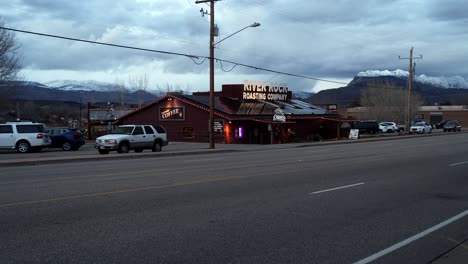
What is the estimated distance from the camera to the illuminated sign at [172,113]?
2025 inches

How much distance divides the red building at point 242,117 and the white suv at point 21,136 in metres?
18.9

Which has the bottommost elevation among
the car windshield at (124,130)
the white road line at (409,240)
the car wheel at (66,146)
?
the white road line at (409,240)

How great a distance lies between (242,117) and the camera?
47.3m

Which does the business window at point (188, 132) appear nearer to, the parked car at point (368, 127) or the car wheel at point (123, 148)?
the car wheel at point (123, 148)

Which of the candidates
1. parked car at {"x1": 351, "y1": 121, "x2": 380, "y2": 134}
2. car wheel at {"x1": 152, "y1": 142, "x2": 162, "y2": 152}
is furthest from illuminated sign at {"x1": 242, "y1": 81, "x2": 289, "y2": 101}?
car wheel at {"x1": 152, "y1": 142, "x2": 162, "y2": 152}

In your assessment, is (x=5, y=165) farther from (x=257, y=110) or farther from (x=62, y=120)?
(x=62, y=120)

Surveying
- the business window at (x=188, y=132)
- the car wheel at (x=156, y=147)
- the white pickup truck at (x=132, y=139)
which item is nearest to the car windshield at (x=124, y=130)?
the white pickup truck at (x=132, y=139)

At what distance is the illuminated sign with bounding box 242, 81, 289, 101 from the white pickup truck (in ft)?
74.2

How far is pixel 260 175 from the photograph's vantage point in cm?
1595

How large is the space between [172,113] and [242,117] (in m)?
8.61

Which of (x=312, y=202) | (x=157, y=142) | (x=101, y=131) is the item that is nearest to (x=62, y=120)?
(x=101, y=131)

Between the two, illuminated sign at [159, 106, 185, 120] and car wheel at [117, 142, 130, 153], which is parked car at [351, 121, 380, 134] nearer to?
illuminated sign at [159, 106, 185, 120]

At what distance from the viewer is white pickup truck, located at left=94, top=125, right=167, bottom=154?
93.8 feet

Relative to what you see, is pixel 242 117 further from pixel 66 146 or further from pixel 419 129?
pixel 419 129
